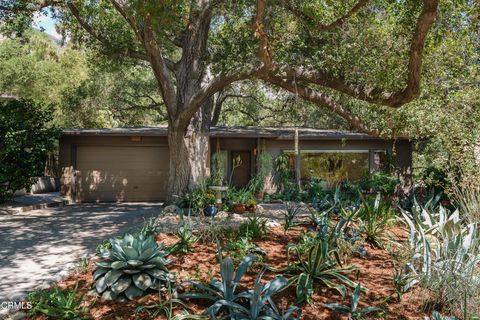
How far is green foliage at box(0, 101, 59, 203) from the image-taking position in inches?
460

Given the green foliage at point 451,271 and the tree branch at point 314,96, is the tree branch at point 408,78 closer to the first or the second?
the tree branch at point 314,96

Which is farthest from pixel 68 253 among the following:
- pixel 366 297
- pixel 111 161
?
pixel 111 161

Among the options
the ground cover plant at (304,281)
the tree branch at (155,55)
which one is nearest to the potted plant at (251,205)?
the tree branch at (155,55)

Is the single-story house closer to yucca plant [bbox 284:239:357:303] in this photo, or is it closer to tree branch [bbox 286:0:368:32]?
tree branch [bbox 286:0:368:32]

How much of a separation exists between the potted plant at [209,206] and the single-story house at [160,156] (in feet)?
16.3

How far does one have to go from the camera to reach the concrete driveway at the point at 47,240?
492 centimetres

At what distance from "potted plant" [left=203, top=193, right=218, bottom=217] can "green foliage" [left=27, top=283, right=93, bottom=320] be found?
5.27 metres

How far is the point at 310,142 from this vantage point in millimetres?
15844

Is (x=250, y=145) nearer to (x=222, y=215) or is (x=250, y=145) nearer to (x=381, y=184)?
(x=381, y=184)

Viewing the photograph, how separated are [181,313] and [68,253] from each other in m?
3.46

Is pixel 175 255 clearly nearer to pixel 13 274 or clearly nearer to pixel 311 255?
pixel 311 255

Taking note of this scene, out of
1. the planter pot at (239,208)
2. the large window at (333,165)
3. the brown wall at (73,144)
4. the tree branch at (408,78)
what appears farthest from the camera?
the large window at (333,165)

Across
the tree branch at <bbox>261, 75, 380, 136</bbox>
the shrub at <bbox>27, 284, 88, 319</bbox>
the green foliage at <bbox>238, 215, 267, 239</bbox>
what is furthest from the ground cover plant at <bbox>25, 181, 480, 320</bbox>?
the tree branch at <bbox>261, 75, 380, 136</bbox>

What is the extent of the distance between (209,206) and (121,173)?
23.2 ft
